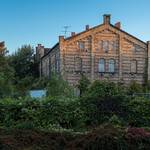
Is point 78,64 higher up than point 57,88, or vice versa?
point 78,64

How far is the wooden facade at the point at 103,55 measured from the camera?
65062 mm

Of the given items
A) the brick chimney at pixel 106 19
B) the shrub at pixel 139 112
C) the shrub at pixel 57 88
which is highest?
the brick chimney at pixel 106 19

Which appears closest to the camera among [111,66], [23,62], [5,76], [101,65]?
[5,76]

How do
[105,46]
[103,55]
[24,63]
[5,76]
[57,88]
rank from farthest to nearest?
[24,63]
[103,55]
[105,46]
[5,76]
[57,88]

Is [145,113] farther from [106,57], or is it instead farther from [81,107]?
[106,57]

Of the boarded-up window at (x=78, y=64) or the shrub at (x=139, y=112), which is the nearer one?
the shrub at (x=139, y=112)

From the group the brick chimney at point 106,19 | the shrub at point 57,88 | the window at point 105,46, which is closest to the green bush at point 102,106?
the shrub at point 57,88

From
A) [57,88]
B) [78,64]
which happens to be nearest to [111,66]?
[78,64]

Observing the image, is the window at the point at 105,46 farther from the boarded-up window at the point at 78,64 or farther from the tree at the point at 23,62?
the tree at the point at 23,62

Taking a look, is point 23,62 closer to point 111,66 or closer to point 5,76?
point 111,66

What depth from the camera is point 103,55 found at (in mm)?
67125

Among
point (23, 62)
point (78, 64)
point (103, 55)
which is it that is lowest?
point (78, 64)

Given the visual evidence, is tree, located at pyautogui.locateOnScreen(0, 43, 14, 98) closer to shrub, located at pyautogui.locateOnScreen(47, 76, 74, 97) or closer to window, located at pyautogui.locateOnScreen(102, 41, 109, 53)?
shrub, located at pyautogui.locateOnScreen(47, 76, 74, 97)

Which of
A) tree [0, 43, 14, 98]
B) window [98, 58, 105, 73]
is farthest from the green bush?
window [98, 58, 105, 73]
